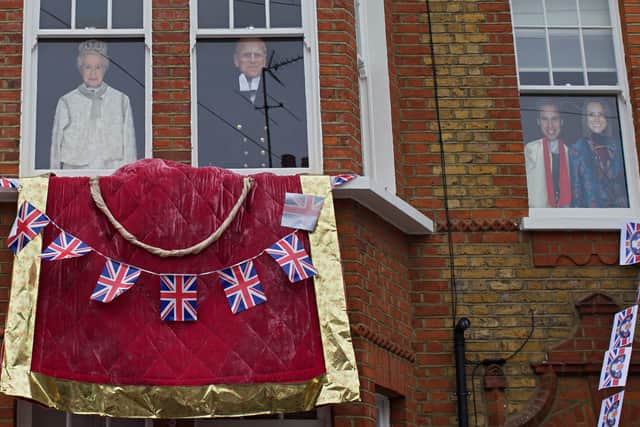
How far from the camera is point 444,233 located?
1042 centimetres

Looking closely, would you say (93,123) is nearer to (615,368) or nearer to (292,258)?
(292,258)

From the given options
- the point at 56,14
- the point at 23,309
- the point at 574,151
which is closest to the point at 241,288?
the point at 23,309

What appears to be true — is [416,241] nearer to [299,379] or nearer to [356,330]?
[356,330]

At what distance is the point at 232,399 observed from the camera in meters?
8.18

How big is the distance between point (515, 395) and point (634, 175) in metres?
2.18

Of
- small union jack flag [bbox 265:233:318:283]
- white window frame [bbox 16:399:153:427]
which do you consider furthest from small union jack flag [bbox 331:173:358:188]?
white window frame [bbox 16:399:153:427]

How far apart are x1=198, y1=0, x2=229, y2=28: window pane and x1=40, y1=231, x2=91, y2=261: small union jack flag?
2161 millimetres

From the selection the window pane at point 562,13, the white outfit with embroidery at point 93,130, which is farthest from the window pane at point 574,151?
the white outfit with embroidery at point 93,130

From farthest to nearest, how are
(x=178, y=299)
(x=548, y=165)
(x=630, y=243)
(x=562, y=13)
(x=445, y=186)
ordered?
1. (x=562, y=13)
2. (x=548, y=165)
3. (x=445, y=186)
4. (x=630, y=243)
5. (x=178, y=299)

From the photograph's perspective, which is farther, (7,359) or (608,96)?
(608,96)

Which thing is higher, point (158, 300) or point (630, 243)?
point (630, 243)

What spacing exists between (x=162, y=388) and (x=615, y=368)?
3673 mm

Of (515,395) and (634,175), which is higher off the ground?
(634,175)

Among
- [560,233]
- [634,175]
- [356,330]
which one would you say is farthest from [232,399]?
[634,175]
